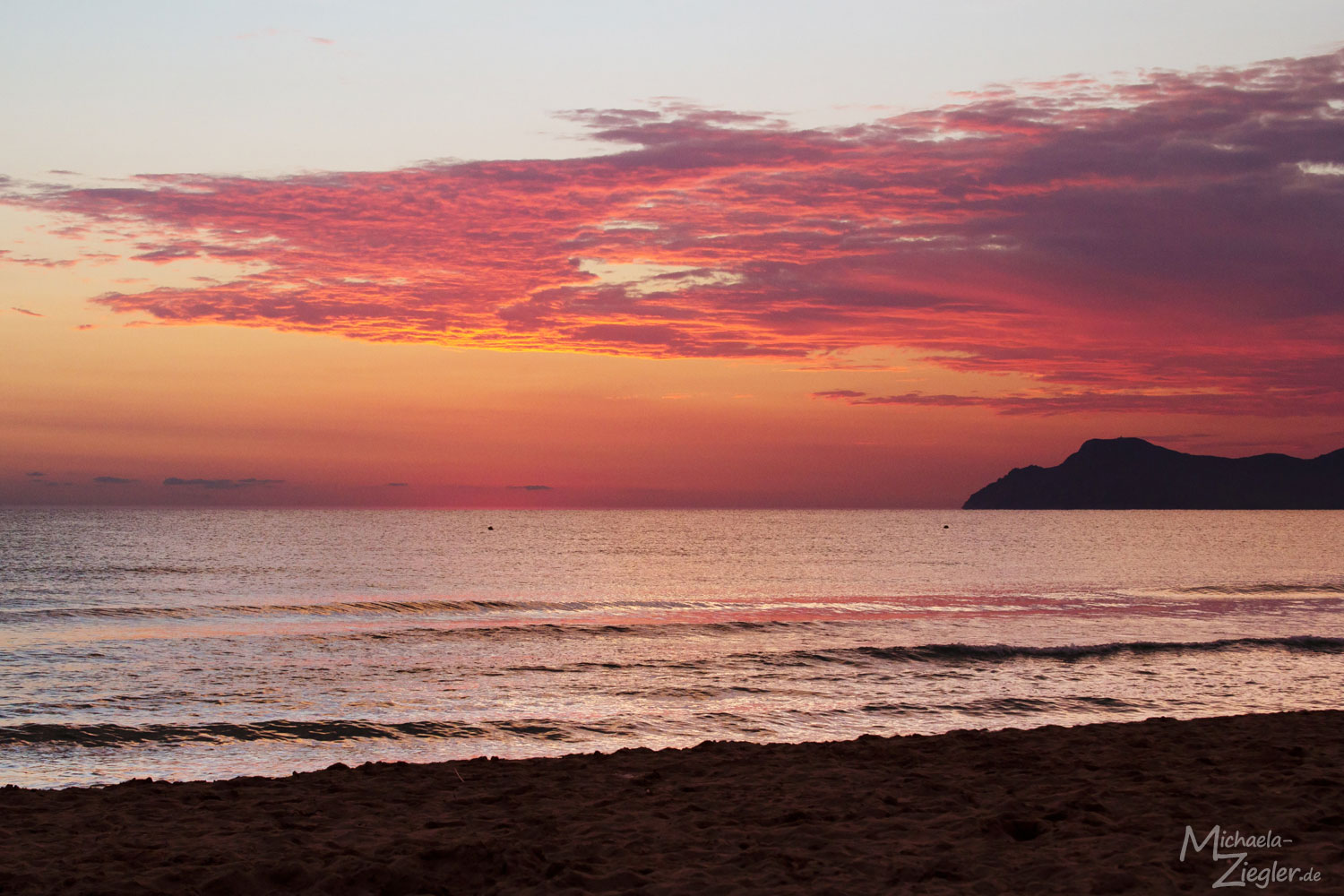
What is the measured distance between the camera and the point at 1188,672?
26.1 metres

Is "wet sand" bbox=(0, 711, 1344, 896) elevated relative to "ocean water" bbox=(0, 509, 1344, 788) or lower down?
elevated

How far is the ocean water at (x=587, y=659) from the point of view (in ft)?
62.4

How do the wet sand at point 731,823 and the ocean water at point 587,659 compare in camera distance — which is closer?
the wet sand at point 731,823

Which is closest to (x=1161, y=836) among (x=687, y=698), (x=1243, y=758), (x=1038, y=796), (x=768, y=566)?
(x=1038, y=796)

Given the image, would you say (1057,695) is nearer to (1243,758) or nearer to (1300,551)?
(1243,758)

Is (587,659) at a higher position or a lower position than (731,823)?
lower

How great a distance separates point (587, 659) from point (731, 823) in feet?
64.8

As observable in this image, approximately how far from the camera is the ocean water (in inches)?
749

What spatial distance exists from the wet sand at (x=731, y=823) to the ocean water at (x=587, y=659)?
452cm

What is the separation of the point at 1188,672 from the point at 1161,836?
1959cm

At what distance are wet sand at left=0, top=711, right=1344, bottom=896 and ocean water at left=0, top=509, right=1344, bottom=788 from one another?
4521mm

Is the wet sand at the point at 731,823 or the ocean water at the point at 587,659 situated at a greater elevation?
the wet sand at the point at 731,823

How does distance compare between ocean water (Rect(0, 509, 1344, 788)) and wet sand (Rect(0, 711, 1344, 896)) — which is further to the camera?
ocean water (Rect(0, 509, 1344, 788))

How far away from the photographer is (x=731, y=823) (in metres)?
10.4
